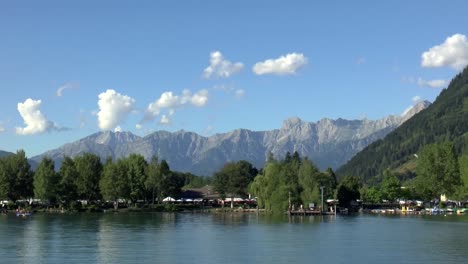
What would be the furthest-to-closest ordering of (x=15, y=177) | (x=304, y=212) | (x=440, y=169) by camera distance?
(x=15, y=177)
(x=440, y=169)
(x=304, y=212)

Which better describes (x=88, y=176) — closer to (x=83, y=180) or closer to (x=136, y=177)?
(x=83, y=180)

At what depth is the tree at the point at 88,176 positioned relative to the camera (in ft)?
597

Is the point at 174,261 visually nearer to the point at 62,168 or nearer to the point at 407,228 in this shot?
the point at 407,228

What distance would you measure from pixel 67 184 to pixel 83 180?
546 centimetres

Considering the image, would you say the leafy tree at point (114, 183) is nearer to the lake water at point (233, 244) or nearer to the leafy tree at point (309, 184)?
the leafy tree at point (309, 184)

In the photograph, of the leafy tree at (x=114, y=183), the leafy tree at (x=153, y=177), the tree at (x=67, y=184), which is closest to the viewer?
the leafy tree at (x=114, y=183)

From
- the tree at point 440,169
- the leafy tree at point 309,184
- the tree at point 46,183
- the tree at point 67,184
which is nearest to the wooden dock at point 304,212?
the leafy tree at point 309,184

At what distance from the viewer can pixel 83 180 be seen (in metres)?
182

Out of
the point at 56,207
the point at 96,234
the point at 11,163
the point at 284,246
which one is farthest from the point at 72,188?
the point at 284,246

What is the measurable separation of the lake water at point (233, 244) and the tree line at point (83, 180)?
70.2 m

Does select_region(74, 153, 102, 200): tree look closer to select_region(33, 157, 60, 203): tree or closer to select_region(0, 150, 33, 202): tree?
select_region(33, 157, 60, 203): tree

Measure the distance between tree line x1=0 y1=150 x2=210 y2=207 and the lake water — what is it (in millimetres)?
70179

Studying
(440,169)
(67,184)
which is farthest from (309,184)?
(67,184)

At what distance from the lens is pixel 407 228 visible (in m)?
105
